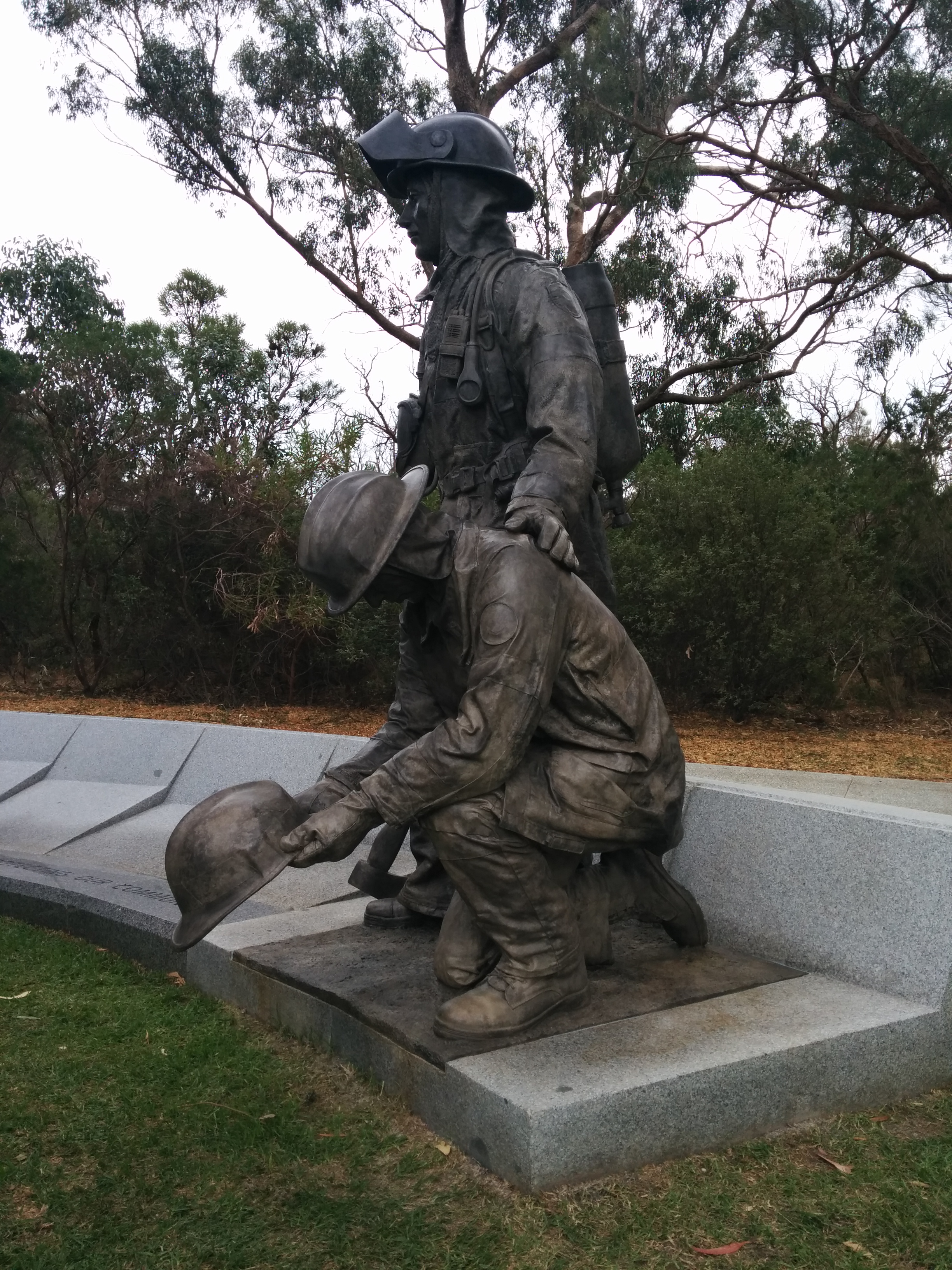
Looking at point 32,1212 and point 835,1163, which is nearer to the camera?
point 32,1212

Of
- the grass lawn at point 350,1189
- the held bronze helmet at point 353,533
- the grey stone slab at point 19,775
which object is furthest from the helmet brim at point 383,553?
the grey stone slab at point 19,775

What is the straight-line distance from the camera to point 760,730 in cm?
986

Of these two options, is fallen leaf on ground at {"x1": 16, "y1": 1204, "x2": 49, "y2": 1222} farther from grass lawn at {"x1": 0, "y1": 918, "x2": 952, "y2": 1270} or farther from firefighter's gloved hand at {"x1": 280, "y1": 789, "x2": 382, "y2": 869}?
firefighter's gloved hand at {"x1": 280, "y1": 789, "x2": 382, "y2": 869}

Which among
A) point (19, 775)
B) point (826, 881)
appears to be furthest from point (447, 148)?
point (19, 775)

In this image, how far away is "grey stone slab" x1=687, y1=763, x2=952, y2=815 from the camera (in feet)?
20.4

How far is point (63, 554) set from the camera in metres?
11.5

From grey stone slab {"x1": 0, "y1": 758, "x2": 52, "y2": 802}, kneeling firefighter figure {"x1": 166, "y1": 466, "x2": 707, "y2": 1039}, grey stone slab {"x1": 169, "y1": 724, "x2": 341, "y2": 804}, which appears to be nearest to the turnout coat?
kneeling firefighter figure {"x1": 166, "y1": 466, "x2": 707, "y2": 1039}

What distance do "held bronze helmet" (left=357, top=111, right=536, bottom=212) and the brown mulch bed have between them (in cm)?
479

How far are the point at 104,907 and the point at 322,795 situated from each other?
1.48 m

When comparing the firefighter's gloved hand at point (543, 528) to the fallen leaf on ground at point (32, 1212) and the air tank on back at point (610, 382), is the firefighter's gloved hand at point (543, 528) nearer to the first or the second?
the air tank on back at point (610, 382)

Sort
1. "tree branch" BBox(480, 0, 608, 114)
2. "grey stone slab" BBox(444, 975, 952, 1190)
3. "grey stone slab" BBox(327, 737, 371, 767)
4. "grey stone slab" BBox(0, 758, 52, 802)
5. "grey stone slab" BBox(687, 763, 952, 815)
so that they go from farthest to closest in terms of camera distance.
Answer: "tree branch" BBox(480, 0, 608, 114), "grey stone slab" BBox(0, 758, 52, 802), "grey stone slab" BBox(687, 763, 952, 815), "grey stone slab" BBox(327, 737, 371, 767), "grey stone slab" BBox(444, 975, 952, 1190)

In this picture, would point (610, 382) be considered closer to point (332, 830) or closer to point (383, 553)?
point (383, 553)

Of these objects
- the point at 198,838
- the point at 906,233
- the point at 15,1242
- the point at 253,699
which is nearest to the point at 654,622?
the point at 253,699

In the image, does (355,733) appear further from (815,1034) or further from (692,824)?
(815,1034)
